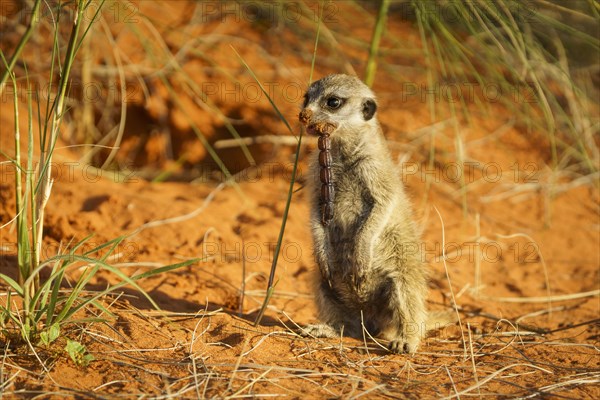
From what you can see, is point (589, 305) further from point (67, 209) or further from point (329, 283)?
point (67, 209)

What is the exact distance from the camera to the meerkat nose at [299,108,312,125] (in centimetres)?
336

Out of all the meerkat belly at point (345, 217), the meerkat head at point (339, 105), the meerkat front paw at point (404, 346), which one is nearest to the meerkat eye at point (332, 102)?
the meerkat head at point (339, 105)

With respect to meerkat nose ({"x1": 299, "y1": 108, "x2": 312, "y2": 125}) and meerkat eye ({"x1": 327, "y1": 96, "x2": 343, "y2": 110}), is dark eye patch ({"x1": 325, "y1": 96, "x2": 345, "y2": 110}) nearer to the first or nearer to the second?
meerkat eye ({"x1": 327, "y1": 96, "x2": 343, "y2": 110})

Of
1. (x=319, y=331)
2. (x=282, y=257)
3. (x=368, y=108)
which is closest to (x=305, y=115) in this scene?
(x=368, y=108)

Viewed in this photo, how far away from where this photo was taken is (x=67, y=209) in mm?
4730

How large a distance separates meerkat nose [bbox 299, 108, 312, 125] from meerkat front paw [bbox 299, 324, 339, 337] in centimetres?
109

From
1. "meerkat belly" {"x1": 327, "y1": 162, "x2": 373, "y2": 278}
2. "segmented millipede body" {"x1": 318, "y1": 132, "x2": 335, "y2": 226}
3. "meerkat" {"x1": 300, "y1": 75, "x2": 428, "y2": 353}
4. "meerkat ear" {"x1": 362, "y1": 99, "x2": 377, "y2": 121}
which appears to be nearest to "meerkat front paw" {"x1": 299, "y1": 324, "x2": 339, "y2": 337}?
"meerkat" {"x1": 300, "y1": 75, "x2": 428, "y2": 353}

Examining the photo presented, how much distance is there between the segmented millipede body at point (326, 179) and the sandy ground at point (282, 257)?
15.9 inches

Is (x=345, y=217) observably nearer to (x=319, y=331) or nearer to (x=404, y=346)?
(x=319, y=331)

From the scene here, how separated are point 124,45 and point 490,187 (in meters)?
3.94

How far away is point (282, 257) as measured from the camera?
16.1 ft

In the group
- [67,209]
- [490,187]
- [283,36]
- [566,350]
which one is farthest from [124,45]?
Answer: [566,350]

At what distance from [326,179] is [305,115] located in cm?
38

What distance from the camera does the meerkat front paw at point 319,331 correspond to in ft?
11.1
